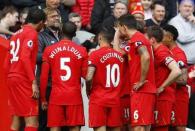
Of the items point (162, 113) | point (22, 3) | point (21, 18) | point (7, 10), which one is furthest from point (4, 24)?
point (162, 113)

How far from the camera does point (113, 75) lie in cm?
1227

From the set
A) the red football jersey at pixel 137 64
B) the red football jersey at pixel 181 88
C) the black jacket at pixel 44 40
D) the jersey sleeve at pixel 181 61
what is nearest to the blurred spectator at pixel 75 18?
the black jacket at pixel 44 40

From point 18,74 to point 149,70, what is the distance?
6.66ft

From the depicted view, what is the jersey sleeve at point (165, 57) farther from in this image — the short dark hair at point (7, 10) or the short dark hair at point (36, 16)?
the short dark hair at point (7, 10)

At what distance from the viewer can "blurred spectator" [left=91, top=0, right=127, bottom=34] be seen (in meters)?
15.8

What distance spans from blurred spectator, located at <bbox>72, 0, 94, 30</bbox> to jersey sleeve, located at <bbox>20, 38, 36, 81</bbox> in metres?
Result: 4.08

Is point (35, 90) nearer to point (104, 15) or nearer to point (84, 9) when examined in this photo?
point (104, 15)

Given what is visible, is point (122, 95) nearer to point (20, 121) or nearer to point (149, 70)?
point (149, 70)

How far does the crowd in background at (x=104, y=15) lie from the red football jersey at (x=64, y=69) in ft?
5.99

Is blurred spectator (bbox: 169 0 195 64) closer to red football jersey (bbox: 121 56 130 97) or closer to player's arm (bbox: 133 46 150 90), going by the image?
red football jersey (bbox: 121 56 130 97)

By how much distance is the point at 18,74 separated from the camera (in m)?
12.2

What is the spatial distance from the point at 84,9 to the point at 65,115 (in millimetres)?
4398

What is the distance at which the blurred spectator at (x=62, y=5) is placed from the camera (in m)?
14.6

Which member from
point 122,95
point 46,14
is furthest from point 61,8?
point 122,95
